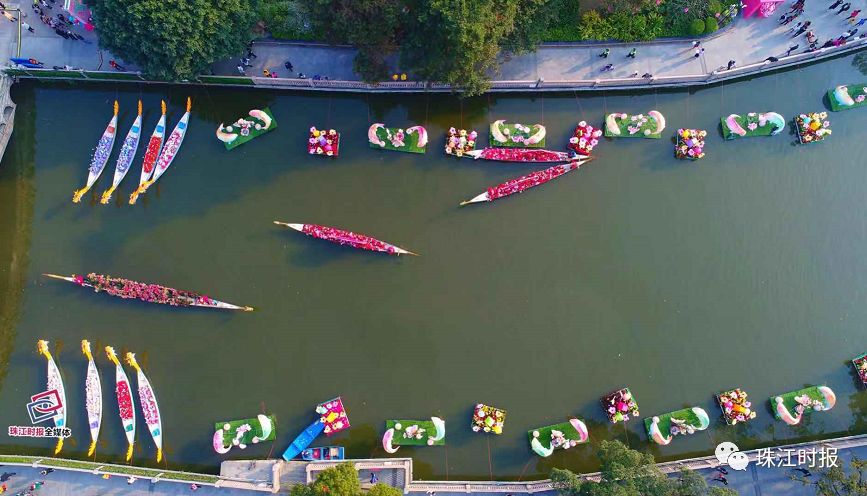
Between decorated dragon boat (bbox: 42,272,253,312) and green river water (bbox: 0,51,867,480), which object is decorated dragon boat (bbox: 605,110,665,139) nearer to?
green river water (bbox: 0,51,867,480)

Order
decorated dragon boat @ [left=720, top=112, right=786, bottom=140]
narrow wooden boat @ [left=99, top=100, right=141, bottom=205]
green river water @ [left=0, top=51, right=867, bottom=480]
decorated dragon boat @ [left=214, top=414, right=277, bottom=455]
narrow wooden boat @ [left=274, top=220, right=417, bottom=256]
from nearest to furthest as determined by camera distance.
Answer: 1. decorated dragon boat @ [left=214, top=414, right=277, bottom=455]
2. green river water @ [left=0, top=51, right=867, bottom=480]
3. narrow wooden boat @ [left=274, top=220, right=417, bottom=256]
4. narrow wooden boat @ [left=99, top=100, right=141, bottom=205]
5. decorated dragon boat @ [left=720, top=112, right=786, bottom=140]

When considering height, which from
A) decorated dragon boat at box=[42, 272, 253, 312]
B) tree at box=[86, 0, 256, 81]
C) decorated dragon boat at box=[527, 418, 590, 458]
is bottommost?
decorated dragon boat at box=[527, 418, 590, 458]

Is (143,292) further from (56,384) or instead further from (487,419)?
(487,419)

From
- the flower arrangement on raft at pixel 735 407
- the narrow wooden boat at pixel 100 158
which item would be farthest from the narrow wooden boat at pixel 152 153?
the flower arrangement on raft at pixel 735 407

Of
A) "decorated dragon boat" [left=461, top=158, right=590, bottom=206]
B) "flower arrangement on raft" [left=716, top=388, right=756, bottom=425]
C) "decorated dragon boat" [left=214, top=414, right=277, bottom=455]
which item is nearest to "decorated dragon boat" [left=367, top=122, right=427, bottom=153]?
"decorated dragon boat" [left=461, top=158, right=590, bottom=206]

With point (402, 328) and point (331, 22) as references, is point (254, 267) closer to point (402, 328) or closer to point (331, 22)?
point (402, 328)

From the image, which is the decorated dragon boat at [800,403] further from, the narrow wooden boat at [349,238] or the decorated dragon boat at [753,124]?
the narrow wooden boat at [349,238]
